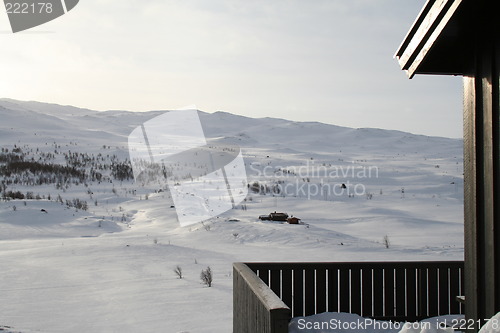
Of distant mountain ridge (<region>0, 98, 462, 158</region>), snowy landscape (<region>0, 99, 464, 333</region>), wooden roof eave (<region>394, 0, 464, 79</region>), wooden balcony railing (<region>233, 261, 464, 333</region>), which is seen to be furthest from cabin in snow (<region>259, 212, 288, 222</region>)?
distant mountain ridge (<region>0, 98, 462, 158</region>)

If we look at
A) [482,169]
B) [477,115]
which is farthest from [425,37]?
[482,169]

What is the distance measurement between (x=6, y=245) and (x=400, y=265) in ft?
35.3

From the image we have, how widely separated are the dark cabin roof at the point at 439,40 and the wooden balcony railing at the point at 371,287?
2.46m

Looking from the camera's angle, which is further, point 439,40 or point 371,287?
point 371,287

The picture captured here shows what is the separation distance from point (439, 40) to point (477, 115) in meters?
0.65

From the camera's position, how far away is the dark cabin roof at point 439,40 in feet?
12.0

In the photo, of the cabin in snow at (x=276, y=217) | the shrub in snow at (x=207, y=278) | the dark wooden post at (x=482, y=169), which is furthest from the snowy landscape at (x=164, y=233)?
the dark wooden post at (x=482, y=169)

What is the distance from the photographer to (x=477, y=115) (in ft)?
12.5

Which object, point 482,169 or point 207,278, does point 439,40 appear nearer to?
point 482,169

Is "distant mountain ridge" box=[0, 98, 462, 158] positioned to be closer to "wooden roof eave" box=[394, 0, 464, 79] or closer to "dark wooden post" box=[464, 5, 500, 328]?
"wooden roof eave" box=[394, 0, 464, 79]

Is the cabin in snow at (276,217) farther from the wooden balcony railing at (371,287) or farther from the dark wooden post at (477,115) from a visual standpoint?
the dark wooden post at (477,115)

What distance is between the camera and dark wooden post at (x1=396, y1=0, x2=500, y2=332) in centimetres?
→ 356

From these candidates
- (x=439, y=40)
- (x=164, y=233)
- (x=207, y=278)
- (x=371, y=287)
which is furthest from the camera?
(x=164, y=233)

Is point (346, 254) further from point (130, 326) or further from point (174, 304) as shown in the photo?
point (130, 326)
